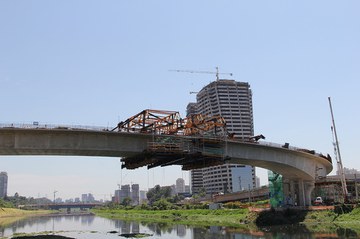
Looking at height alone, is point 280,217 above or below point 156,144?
below

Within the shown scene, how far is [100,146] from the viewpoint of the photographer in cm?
4369

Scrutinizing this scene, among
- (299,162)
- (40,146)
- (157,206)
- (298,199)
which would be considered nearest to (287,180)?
(298,199)

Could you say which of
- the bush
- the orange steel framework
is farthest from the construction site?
the bush

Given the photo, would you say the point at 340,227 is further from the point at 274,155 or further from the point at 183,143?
the point at 183,143

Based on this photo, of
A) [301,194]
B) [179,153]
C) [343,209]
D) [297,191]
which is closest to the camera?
[179,153]

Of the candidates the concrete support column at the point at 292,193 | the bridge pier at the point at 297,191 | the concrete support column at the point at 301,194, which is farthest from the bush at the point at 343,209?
the concrete support column at the point at 292,193

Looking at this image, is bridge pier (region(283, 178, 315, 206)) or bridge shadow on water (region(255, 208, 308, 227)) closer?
bridge shadow on water (region(255, 208, 308, 227))

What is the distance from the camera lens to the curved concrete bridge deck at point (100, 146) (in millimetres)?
40094

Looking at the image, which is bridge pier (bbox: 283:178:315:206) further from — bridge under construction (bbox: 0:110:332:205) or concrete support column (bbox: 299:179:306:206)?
bridge under construction (bbox: 0:110:332:205)

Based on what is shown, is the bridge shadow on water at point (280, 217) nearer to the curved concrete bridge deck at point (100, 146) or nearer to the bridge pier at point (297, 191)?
the bridge pier at point (297, 191)

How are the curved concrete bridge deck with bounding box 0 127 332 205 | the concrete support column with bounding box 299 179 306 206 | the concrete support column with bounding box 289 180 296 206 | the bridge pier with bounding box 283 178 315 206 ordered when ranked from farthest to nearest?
the concrete support column with bounding box 289 180 296 206 < the bridge pier with bounding box 283 178 315 206 < the concrete support column with bounding box 299 179 306 206 < the curved concrete bridge deck with bounding box 0 127 332 205

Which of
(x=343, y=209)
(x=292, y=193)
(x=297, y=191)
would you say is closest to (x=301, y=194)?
(x=292, y=193)

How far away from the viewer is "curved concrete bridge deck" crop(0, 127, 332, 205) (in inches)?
1578

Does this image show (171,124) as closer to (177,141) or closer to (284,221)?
(177,141)
